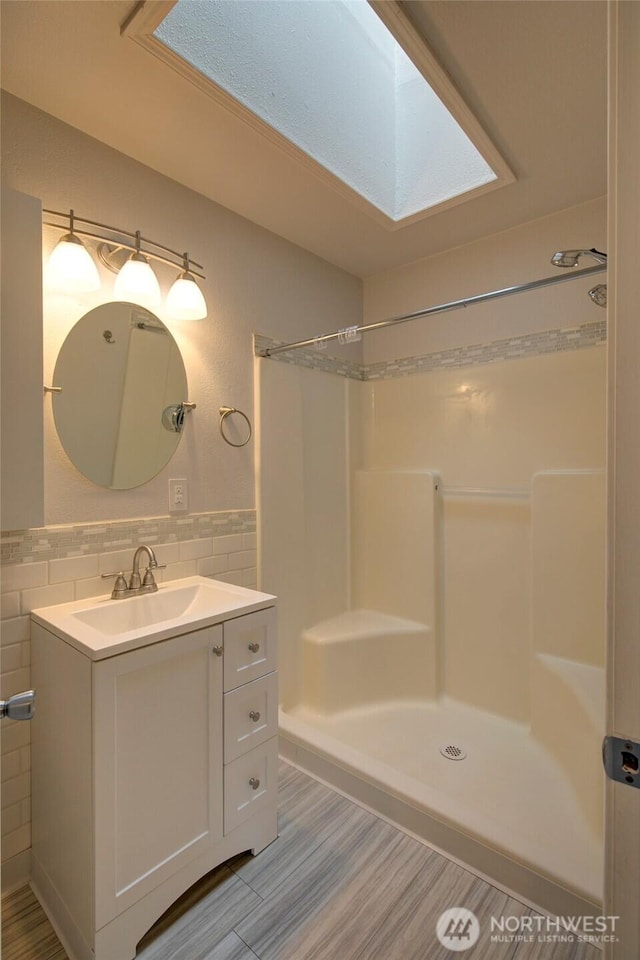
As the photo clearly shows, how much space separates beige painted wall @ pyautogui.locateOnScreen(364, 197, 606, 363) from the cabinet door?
1960 mm

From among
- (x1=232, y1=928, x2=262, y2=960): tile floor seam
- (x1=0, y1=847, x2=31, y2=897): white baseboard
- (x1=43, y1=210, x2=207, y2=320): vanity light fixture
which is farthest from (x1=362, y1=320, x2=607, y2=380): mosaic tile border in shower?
(x1=0, y1=847, x2=31, y2=897): white baseboard

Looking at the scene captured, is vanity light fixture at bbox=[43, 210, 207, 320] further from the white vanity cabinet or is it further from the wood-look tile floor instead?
the wood-look tile floor

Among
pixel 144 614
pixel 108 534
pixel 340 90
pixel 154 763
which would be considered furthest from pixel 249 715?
pixel 340 90

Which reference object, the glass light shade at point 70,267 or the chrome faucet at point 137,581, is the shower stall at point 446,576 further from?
the glass light shade at point 70,267

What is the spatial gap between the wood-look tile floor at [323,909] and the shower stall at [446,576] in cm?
15

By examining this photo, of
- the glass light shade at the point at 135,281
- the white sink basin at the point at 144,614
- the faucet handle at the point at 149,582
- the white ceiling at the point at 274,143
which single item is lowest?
the white sink basin at the point at 144,614

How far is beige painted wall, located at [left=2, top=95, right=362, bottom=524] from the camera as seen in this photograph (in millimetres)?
1494

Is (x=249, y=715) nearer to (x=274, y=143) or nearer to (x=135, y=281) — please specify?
(x=135, y=281)

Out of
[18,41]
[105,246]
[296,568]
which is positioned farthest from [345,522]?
[18,41]

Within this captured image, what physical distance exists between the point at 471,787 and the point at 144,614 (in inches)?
58.0

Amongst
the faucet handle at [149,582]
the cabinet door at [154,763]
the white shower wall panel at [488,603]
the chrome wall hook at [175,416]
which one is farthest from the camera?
the white shower wall panel at [488,603]

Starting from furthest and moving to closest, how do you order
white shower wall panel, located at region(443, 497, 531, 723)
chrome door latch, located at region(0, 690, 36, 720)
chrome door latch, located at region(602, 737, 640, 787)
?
white shower wall panel, located at region(443, 497, 531, 723), chrome door latch, located at region(0, 690, 36, 720), chrome door latch, located at region(602, 737, 640, 787)

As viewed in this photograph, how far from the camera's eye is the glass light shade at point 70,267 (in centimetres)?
145

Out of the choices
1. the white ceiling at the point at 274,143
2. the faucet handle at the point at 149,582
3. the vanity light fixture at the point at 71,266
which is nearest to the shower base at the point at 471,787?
the faucet handle at the point at 149,582
